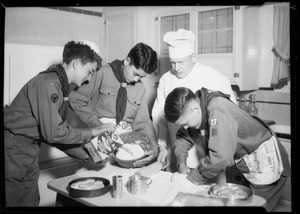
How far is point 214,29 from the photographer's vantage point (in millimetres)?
2594

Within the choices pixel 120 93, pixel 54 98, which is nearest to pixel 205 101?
pixel 120 93

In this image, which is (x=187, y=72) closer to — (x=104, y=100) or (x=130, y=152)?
(x=104, y=100)

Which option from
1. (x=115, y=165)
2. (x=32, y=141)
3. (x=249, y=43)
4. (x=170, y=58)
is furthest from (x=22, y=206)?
(x=249, y=43)

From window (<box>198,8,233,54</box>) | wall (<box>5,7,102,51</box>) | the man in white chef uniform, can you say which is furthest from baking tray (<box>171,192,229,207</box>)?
wall (<box>5,7,102,51</box>)

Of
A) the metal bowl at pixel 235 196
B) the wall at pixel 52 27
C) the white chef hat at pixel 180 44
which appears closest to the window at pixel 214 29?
the white chef hat at pixel 180 44

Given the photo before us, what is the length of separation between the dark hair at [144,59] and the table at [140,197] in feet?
2.38

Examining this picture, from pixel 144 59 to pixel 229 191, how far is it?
42.1 inches

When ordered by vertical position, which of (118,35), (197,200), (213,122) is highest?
(118,35)

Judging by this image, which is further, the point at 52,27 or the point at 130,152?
the point at 52,27

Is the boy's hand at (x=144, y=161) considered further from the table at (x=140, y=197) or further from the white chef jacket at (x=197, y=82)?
the white chef jacket at (x=197, y=82)

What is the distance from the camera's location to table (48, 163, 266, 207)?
154 cm

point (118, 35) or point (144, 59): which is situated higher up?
point (118, 35)

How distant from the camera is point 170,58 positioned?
7.59 ft

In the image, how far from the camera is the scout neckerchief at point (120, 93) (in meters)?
2.32
